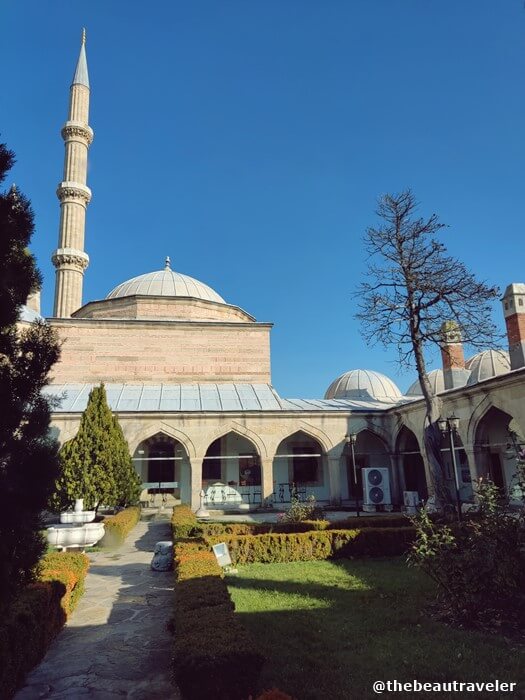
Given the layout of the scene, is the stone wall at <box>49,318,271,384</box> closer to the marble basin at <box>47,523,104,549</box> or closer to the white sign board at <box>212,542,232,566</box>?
the marble basin at <box>47,523,104,549</box>

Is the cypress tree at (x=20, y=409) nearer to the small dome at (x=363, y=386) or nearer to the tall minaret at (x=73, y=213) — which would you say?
the tall minaret at (x=73, y=213)

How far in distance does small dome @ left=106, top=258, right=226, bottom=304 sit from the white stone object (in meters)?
16.7

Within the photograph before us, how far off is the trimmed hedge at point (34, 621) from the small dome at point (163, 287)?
19086mm

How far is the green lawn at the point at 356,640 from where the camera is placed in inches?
153

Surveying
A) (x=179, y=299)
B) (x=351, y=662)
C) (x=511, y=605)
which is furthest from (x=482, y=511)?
(x=179, y=299)

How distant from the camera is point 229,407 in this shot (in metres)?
17.8

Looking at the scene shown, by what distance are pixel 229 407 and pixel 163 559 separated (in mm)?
9606

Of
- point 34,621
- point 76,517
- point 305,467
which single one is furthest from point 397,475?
point 34,621

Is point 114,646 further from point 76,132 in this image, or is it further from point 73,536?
point 76,132

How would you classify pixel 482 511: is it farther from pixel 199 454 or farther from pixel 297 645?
pixel 199 454

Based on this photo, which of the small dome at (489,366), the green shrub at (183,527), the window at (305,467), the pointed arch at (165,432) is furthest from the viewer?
the window at (305,467)

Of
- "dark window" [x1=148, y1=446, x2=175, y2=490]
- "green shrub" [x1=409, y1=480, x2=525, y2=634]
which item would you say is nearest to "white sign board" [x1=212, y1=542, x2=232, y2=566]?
"green shrub" [x1=409, y1=480, x2=525, y2=634]

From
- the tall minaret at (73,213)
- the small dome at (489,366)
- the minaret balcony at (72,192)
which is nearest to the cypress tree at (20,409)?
the small dome at (489,366)

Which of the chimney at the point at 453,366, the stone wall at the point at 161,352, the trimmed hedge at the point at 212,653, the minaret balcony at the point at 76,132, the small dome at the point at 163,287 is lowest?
the trimmed hedge at the point at 212,653
